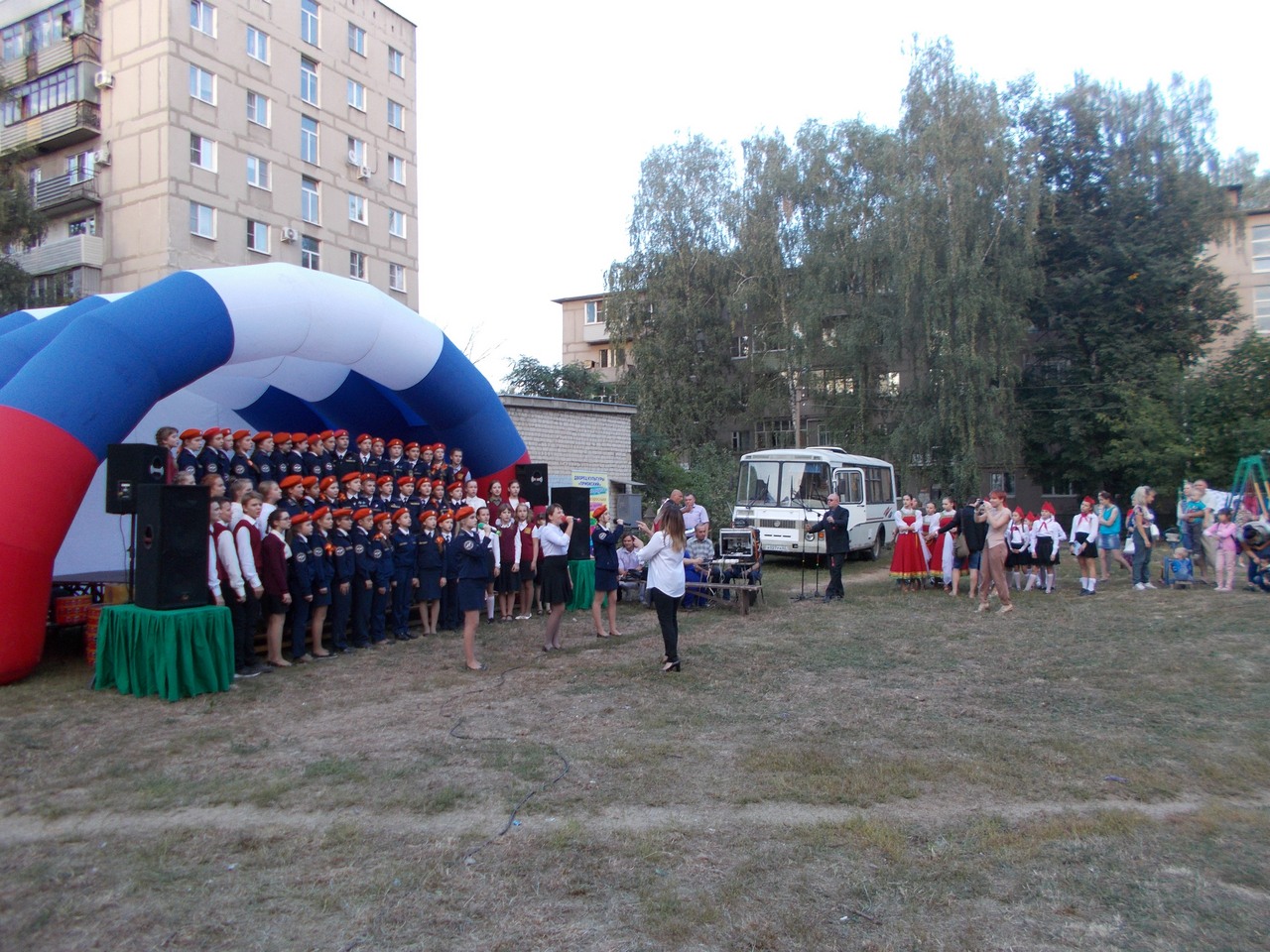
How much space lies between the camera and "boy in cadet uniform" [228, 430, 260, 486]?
991 cm

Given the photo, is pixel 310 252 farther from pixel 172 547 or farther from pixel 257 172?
pixel 172 547

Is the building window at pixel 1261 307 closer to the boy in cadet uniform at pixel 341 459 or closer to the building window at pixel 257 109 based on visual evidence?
the building window at pixel 257 109

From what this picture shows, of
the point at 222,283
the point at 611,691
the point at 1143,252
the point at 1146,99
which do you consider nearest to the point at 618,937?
the point at 611,691

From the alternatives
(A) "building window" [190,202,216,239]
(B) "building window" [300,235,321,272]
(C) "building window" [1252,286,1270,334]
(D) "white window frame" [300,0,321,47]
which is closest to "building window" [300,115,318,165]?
(B) "building window" [300,235,321,272]

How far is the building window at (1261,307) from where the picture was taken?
3702cm

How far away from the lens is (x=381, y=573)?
9875 mm

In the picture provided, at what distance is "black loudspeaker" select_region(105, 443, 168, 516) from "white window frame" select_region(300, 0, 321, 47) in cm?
2814

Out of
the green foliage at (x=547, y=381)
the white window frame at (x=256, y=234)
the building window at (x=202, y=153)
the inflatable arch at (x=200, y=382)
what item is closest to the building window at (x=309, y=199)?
the white window frame at (x=256, y=234)

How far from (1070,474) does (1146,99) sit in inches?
515

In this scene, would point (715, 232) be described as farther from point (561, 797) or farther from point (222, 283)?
point (561, 797)

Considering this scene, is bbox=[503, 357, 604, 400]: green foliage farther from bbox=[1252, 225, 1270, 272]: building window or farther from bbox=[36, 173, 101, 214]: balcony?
bbox=[1252, 225, 1270, 272]: building window

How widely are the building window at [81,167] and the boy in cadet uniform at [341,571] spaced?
23686 mm

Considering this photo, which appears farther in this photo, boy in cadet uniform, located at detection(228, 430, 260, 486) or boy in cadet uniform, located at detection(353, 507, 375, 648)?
boy in cadet uniform, located at detection(228, 430, 260, 486)

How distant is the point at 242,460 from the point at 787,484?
12.1 m
